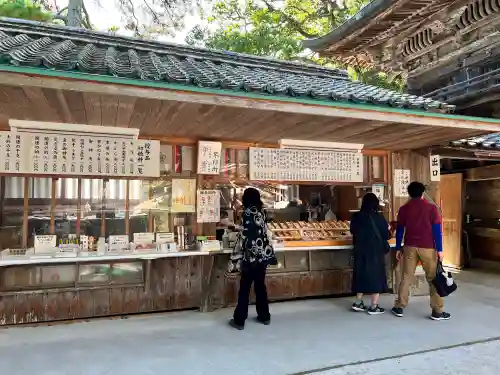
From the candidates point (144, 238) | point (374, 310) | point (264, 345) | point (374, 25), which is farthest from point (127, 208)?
point (374, 25)

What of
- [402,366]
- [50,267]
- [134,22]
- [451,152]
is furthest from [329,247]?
[134,22]

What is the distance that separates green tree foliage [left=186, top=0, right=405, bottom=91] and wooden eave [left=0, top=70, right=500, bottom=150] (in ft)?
40.8

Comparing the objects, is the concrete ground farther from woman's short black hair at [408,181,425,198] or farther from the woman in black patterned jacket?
woman's short black hair at [408,181,425,198]

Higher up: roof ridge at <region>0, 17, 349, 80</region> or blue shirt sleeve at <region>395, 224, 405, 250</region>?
roof ridge at <region>0, 17, 349, 80</region>

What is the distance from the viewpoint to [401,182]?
7234mm

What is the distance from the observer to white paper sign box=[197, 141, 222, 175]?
5.98m

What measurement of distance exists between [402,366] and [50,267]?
4.90 meters

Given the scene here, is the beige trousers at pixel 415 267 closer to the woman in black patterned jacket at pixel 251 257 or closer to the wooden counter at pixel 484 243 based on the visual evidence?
the woman in black patterned jacket at pixel 251 257

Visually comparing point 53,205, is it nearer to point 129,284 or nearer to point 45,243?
point 45,243

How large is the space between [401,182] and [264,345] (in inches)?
168

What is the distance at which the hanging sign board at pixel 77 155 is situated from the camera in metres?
5.03

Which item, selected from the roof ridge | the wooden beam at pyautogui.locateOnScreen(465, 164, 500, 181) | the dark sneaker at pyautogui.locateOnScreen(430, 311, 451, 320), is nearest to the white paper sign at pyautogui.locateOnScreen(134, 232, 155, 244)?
the roof ridge

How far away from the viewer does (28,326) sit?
5.33m

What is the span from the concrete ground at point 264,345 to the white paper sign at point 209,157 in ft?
7.49
